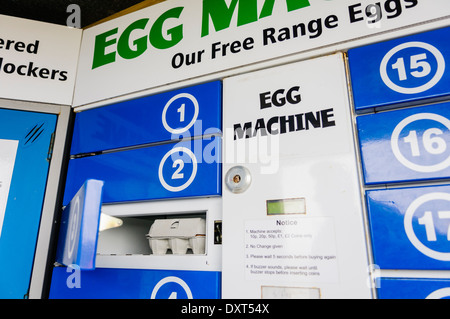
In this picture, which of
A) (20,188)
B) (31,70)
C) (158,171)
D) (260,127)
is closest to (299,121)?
(260,127)

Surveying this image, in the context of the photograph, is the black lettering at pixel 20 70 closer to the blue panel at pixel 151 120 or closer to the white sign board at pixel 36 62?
the white sign board at pixel 36 62

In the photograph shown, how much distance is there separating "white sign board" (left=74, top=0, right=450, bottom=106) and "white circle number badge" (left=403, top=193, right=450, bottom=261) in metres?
0.62

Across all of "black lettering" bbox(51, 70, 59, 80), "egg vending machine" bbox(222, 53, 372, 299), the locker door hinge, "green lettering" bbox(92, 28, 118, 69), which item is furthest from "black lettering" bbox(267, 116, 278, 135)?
"black lettering" bbox(51, 70, 59, 80)

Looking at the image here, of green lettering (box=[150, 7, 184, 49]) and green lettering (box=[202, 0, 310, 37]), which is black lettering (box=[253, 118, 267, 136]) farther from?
green lettering (box=[150, 7, 184, 49])

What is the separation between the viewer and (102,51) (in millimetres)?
1786

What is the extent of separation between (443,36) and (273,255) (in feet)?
3.01

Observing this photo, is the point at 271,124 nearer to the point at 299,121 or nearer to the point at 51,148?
the point at 299,121

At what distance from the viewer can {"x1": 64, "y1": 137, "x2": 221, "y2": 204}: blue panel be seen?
4.28ft

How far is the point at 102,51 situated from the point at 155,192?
91 centimetres

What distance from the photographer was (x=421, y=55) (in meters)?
1.09

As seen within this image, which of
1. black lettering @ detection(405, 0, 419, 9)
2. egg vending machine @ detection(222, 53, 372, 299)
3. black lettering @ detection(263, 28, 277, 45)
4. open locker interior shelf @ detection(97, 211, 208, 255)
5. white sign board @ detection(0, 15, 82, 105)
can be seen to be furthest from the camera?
white sign board @ detection(0, 15, 82, 105)

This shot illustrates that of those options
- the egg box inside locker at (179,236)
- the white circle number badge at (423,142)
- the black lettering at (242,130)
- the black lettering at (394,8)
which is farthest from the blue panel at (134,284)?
the black lettering at (394,8)

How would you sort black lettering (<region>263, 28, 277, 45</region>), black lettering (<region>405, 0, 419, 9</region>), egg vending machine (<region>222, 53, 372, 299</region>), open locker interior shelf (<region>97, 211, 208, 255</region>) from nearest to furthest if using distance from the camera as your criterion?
1. egg vending machine (<region>222, 53, 372, 299</region>)
2. black lettering (<region>405, 0, 419, 9</region>)
3. black lettering (<region>263, 28, 277, 45</region>)
4. open locker interior shelf (<region>97, 211, 208, 255</region>)
